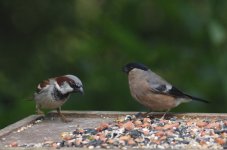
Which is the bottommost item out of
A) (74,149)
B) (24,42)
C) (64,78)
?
(74,149)

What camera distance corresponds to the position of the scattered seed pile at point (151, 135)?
14.2ft

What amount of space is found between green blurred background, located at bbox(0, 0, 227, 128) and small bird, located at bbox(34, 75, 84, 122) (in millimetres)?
754

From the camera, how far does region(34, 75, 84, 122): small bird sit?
19.6 feet

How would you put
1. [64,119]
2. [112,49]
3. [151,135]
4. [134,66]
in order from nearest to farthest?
[151,135], [64,119], [134,66], [112,49]

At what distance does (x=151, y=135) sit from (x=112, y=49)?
3023 mm

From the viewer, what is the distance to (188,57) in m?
7.39

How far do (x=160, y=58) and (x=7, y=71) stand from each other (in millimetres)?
1696

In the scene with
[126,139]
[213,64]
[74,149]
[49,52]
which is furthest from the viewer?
[49,52]

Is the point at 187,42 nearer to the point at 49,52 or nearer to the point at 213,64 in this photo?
the point at 213,64

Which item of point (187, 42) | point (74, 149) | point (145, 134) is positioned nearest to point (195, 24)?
point (187, 42)

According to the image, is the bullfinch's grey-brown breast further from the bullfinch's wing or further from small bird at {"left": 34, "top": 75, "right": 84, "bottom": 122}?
small bird at {"left": 34, "top": 75, "right": 84, "bottom": 122}

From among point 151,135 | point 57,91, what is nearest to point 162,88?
point 57,91

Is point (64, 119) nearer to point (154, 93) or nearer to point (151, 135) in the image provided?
point (154, 93)

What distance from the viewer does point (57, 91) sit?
20.1ft
